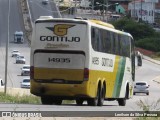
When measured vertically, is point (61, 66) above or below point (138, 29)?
above

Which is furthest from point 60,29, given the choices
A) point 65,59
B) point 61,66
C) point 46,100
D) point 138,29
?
point 138,29

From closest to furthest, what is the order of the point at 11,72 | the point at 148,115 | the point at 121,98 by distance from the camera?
the point at 148,115, the point at 121,98, the point at 11,72

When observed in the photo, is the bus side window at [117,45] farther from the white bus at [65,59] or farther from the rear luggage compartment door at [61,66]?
the rear luggage compartment door at [61,66]

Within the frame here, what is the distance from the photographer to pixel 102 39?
93.8 ft

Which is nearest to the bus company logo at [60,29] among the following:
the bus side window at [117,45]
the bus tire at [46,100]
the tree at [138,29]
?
the bus tire at [46,100]

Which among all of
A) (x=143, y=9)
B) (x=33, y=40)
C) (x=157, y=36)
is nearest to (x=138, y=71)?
(x=157, y=36)

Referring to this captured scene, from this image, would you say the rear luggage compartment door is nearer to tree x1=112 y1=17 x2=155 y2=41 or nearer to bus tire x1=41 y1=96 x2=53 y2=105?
bus tire x1=41 y1=96 x2=53 y2=105

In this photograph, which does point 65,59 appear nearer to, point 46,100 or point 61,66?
point 61,66

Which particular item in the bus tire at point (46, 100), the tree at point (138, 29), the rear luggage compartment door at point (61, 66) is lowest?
the tree at point (138, 29)

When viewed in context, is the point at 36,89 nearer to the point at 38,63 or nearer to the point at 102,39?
the point at 38,63

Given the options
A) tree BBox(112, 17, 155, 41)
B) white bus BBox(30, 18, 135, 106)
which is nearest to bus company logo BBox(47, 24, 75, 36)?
white bus BBox(30, 18, 135, 106)

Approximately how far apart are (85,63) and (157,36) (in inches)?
4817

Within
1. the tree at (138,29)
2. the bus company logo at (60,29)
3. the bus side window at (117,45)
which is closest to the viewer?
the bus company logo at (60,29)

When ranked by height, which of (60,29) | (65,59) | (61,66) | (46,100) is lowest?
(46,100)
